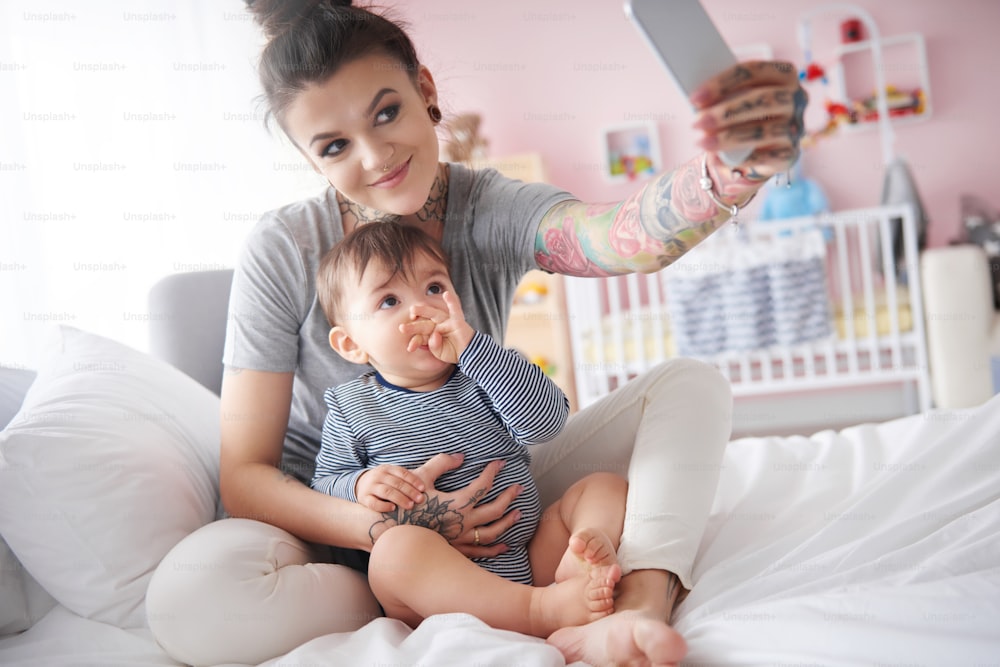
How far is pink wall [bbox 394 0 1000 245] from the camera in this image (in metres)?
3.92

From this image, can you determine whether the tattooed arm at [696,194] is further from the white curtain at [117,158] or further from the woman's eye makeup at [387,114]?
the white curtain at [117,158]

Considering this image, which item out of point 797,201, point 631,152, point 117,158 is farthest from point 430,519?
point 631,152

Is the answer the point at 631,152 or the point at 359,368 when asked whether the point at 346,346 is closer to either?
the point at 359,368

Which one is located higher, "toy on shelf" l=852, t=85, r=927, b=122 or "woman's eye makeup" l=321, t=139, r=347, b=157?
"toy on shelf" l=852, t=85, r=927, b=122

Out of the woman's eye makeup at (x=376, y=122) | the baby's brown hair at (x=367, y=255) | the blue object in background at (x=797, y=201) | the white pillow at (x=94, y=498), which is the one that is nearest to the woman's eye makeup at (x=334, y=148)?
the woman's eye makeup at (x=376, y=122)

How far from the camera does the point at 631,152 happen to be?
13.8 feet

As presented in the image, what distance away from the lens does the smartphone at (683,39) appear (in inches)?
33.4

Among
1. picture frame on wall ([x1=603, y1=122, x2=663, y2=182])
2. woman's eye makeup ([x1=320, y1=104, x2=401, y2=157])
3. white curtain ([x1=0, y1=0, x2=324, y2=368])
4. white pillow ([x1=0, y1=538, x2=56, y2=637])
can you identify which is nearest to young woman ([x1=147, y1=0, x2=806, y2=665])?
woman's eye makeup ([x1=320, y1=104, x2=401, y2=157])

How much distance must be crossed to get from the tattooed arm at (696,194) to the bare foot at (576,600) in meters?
0.43

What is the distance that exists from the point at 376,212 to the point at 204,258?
1542 millimetres

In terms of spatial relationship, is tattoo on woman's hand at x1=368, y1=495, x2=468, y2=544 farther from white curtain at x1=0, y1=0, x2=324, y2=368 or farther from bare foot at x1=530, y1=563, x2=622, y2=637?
white curtain at x1=0, y1=0, x2=324, y2=368

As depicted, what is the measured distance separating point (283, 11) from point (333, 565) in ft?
2.51

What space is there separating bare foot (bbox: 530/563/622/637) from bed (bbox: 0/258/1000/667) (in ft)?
0.23

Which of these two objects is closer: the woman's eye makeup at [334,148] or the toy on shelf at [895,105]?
the woman's eye makeup at [334,148]
